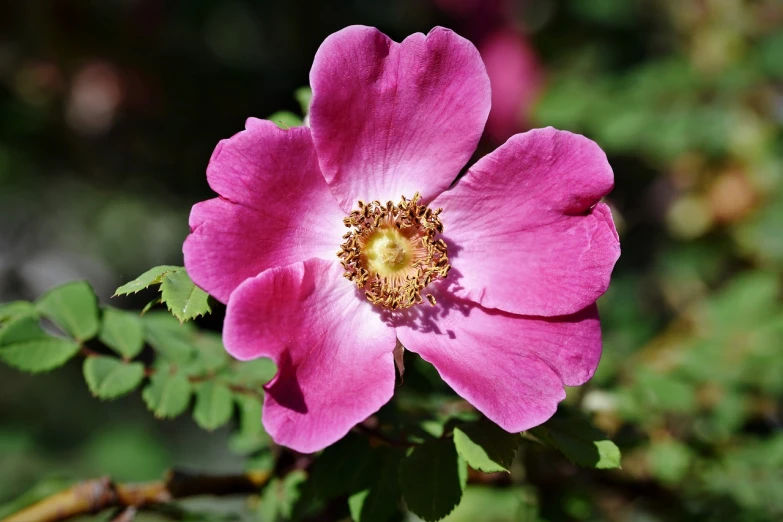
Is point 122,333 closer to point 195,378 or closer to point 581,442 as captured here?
point 195,378

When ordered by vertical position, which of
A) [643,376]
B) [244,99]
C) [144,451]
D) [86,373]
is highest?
[86,373]

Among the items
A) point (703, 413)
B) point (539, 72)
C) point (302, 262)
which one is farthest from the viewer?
point (539, 72)

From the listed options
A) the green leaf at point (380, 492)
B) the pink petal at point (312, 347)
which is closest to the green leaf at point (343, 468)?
the green leaf at point (380, 492)

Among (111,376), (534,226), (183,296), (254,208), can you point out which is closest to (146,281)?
(183,296)

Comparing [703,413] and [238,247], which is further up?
[238,247]

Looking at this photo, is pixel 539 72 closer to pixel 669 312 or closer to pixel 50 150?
pixel 669 312

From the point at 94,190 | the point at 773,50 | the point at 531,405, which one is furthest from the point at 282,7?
the point at 531,405

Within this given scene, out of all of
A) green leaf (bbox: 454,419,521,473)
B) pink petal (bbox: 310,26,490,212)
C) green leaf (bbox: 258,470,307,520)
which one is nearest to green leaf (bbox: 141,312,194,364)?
green leaf (bbox: 258,470,307,520)

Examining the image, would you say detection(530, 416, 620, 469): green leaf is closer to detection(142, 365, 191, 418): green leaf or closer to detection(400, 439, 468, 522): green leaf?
detection(400, 439, 468, 522): green leaf
